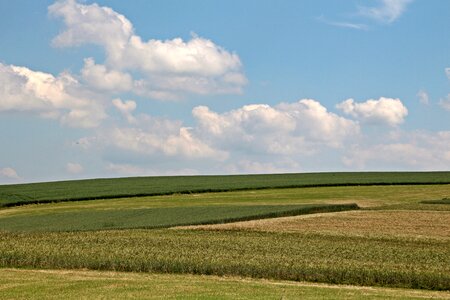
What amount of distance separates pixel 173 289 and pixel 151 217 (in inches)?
1097

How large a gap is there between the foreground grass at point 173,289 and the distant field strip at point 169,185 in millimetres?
47536

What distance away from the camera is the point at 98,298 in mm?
26984

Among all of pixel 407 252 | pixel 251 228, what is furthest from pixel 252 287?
pixel 251 228

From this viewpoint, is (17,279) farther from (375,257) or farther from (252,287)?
(375,257)

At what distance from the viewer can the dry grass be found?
46263 millimetres

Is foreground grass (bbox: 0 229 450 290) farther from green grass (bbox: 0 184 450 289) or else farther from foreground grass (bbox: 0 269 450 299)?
foreground grass (bbox: 0 269 450 299)

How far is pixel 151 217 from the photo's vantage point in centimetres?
5619

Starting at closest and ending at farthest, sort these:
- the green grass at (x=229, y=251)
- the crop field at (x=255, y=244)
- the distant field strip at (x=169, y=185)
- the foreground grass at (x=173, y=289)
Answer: the foreground grass at (x=173, y=289), the crop field at (x=255, y=244), the green grass at (x=229, y=251), the distant field strip at (x=169, y=185)

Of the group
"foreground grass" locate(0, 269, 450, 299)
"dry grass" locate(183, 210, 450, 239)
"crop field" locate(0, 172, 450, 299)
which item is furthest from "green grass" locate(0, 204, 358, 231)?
"foreground grass" locate(0, 269, 450, 299)

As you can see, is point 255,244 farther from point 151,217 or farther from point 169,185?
point 169,185

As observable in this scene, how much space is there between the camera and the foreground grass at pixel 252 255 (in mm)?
31859

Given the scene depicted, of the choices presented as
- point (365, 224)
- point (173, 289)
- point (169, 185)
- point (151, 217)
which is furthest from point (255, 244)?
point (169, 185)

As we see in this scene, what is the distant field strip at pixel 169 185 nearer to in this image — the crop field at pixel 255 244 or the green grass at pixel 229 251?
the crop field at pixel 255 244

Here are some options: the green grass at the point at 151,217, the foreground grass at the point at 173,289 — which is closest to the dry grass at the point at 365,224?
the green grass at the point at 151,217
